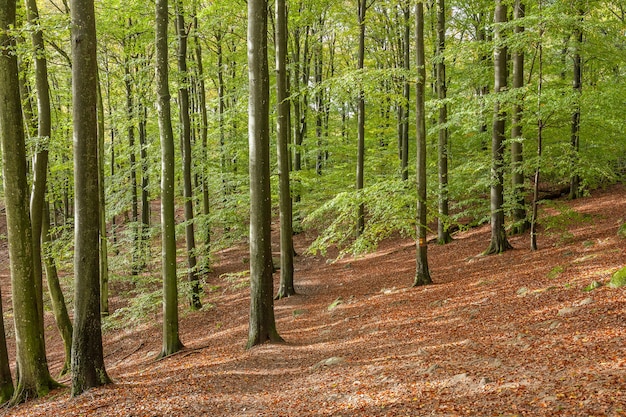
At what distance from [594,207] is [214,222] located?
13.2 m

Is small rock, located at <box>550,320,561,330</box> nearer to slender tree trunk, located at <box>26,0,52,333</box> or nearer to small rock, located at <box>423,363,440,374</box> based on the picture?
small rock, located at <box>423,363,440,374</box>

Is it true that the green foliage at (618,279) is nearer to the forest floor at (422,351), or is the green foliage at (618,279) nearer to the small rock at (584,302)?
the forest floor at (422,351)

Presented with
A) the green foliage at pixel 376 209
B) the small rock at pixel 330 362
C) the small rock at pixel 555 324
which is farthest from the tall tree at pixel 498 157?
the small rock at pixel 330 362

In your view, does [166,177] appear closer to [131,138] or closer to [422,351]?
[422,351]

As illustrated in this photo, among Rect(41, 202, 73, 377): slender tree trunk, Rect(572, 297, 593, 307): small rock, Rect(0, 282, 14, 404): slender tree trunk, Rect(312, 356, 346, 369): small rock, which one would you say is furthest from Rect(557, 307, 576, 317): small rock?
Rect(41, 202, 73, 377): slender tree trunk

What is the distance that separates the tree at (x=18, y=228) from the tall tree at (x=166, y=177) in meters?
2.42

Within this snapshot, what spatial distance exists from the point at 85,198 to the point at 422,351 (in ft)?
18.4

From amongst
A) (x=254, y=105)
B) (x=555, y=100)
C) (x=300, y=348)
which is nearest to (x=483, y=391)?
(x=300, y=348)

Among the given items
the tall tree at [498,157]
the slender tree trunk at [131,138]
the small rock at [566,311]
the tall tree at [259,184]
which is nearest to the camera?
the small rock at [566,311]

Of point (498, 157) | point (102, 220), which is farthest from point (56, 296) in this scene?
point (498, 157)

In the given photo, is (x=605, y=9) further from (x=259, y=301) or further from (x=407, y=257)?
(x=259, y=301)

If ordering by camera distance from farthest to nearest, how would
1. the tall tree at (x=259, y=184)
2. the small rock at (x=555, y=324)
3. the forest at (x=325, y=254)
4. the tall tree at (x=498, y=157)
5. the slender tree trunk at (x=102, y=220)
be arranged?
1. the slender tree trunk at (x=102, y=220)
2. the tall tree at (x=498, y=157)
3. the tall tree at (x=259, y=184)
4. the small rock at (x=555, y=324)
5. the forest at (x=325, y=254)

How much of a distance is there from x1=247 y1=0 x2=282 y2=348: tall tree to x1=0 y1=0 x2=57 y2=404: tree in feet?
12.4

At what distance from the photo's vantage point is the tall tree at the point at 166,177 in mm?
9125
